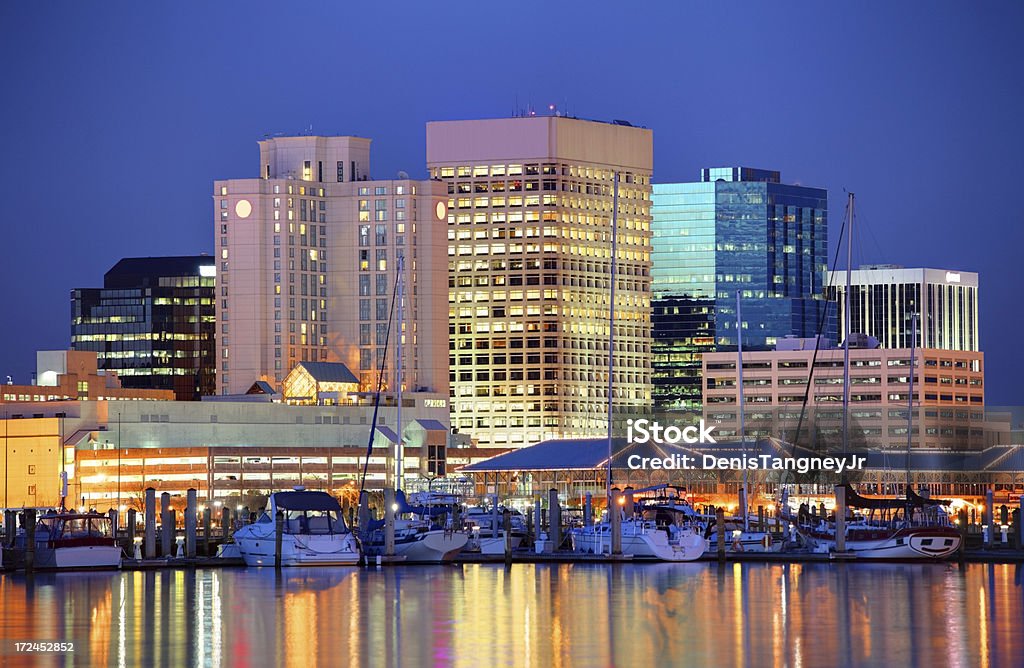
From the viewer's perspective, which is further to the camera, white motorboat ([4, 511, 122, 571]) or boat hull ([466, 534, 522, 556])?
boat hull ([466, 534, 522, 556])

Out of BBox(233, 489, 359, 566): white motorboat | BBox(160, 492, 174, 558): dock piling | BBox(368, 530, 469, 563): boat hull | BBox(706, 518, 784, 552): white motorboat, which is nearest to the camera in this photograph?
BBox(233, 489, 359, 566): white motorboat

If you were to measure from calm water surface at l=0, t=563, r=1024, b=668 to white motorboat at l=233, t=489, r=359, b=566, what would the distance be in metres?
2.60

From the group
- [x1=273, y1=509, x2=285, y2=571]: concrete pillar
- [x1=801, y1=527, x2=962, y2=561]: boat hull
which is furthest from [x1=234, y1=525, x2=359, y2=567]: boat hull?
[x1=801, y1=527, x2=962, y2=561]: boat hull

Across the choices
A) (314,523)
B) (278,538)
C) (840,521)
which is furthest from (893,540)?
(278,538)

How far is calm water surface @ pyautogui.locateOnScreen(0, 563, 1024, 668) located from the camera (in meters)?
66.7

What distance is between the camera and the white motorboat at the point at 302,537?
364ft

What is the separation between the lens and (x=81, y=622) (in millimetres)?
78062

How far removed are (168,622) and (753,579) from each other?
33045 millimetres

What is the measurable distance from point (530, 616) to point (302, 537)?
110ft

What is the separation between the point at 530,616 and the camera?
8012cm

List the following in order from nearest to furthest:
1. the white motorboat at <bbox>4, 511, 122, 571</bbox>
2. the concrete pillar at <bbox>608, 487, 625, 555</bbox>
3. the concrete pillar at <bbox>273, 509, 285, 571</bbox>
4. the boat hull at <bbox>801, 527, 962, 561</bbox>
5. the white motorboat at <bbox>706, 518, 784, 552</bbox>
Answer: the white motorboat at <bbox>4, 511, 122, 571</bbox>
the concrete pillar at <bbox>273, 509, 285, 571</bbox>
the boat hull at <bbox>801, 527, 962, 561</bbox>
the concrete pillar at <bbox>608, 487, 625, 555</bbox>
the white motorboat at <bbox>706, 518, 784, 552</bbox>

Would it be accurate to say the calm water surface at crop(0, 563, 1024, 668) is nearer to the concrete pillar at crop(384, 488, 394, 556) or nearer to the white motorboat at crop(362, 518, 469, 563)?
the concrete pillar at crop(384, 488, 394, 556)

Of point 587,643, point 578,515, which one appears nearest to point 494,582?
point 587,643

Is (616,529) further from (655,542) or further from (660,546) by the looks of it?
(660,546)
